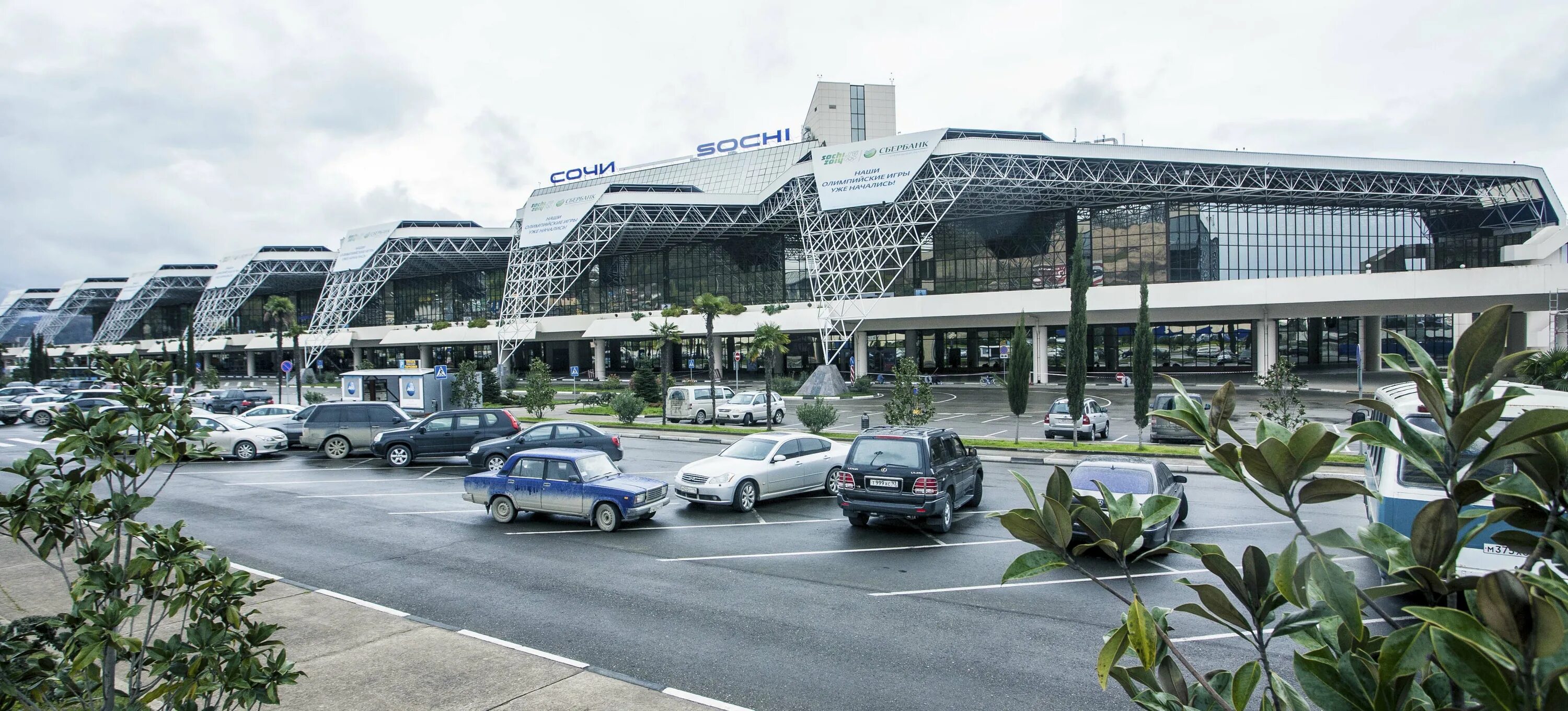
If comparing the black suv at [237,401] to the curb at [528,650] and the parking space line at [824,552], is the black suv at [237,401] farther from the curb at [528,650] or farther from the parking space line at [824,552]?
the parking space line at [824,552]

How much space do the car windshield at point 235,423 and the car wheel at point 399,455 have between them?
6.10m

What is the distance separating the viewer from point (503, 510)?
52.3ft

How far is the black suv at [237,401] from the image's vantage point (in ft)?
126

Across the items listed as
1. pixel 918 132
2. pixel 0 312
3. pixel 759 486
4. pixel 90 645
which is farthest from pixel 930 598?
pixel 0 312

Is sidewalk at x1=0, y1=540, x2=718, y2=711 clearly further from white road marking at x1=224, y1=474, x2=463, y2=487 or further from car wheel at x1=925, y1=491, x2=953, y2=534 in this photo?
white road marking at x1=224, y1=474, x2=463, y2=487

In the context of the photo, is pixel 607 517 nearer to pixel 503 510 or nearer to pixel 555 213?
pixel 503 510

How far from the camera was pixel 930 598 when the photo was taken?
34.8 ft

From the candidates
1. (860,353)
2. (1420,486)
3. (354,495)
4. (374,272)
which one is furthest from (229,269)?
(1420,486)

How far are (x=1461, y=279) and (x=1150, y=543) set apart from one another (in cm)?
4658

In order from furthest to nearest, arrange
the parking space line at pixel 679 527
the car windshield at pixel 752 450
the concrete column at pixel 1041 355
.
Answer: the concrete column at pixel 1041 355 → the car windshield at pixel 752 450 → the parking space line at pixel 679 527

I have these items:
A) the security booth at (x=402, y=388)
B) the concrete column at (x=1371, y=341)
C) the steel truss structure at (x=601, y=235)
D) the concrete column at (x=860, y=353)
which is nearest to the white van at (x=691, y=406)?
the security booth at (x=402, y=388)

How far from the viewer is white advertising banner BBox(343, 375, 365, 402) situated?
4028cm

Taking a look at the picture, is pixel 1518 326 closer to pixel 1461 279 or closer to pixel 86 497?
pixel 1461 279

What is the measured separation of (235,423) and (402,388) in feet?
41.3
